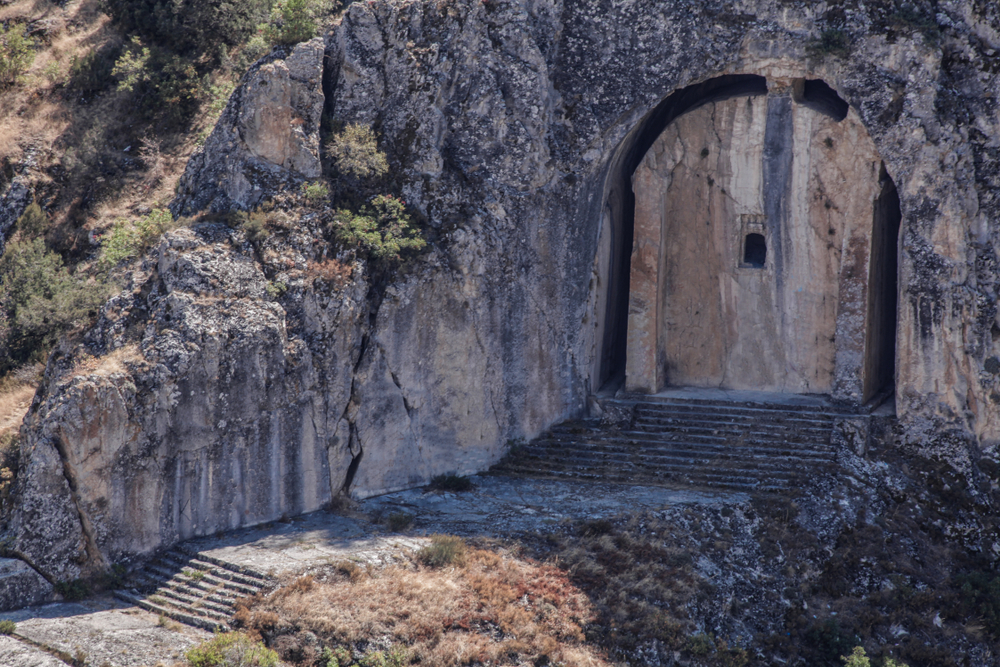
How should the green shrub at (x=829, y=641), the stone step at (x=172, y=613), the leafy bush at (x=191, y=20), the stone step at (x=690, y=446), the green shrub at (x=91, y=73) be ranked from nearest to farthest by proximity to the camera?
the stone step at (x=172, y=613) → the green shrub at (x=829, y=641) → the stone step at (x=690, y=446) → the green shrub at (x=91, y=73) → the leafy bush at (x=191, y=20)

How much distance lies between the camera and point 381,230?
76.6 ft

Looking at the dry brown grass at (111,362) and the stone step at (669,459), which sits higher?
the dry brown grass at (111,362)

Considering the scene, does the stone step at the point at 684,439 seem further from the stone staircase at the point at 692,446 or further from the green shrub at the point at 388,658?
the green shrub at the point at 388,658

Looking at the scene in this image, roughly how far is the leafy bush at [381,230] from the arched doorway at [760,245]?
21.4ft

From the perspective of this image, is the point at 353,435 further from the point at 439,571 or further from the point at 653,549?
the point at 653,549

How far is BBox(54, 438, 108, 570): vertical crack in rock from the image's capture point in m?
18.9

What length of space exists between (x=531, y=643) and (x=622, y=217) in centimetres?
1360

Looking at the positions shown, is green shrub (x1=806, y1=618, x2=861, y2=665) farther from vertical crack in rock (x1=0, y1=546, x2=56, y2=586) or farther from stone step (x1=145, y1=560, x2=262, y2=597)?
vertical crack in rock (x1=0, y1=546, x2=56, y2=586)

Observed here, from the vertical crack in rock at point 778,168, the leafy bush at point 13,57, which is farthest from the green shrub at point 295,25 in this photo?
the vertical crack in rock at point 778,168

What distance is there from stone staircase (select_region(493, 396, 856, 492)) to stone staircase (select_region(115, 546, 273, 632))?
24.8ft

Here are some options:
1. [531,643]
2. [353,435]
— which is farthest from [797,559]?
[353,435]

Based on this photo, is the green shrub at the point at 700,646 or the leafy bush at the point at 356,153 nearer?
the green shrub at the point at 700,646

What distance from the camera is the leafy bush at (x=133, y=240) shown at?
21.8m

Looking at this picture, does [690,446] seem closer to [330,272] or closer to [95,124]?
[330,272]
